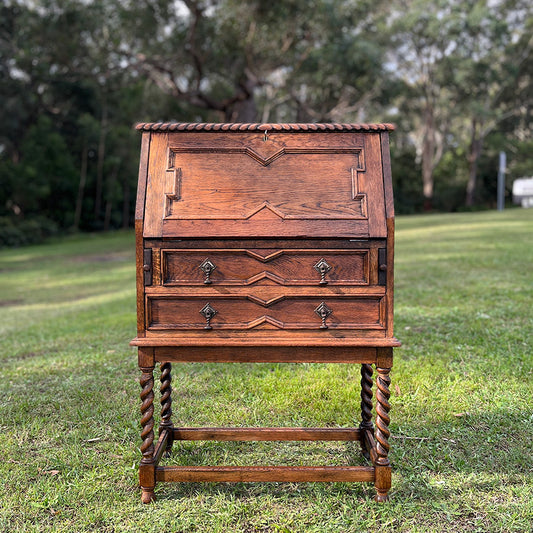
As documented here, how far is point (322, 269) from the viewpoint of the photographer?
2697 mm

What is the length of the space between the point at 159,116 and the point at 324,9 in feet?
34.4

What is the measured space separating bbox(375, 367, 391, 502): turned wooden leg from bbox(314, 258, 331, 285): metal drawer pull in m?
0.58

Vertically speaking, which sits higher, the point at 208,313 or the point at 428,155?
the point at 428,155

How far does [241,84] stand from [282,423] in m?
15.8

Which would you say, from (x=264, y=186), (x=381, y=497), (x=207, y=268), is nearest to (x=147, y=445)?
(x=207, y=268)

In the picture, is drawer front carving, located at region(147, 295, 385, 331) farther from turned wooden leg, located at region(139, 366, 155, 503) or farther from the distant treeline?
the distant treeline

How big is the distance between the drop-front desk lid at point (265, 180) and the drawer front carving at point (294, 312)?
33 centimetres

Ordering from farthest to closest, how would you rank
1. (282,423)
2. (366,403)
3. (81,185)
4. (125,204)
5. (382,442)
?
(125,204) → (81,185) → (282,423) → (366,403) → (382,442)

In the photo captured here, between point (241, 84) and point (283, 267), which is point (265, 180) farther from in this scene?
point (241, 84)

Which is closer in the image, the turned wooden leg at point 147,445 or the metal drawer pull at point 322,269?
the metal drawer pull at point 322,269

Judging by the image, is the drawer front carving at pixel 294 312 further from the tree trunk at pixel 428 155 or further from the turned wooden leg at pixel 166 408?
the tree trunk at pixel 428 155

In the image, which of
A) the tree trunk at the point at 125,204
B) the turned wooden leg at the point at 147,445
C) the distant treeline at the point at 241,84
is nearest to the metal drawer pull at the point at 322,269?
the turned wooden leg at the point at 147,445

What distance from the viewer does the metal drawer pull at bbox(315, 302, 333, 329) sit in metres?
2.72

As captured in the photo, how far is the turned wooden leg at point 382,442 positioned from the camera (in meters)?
2.79
